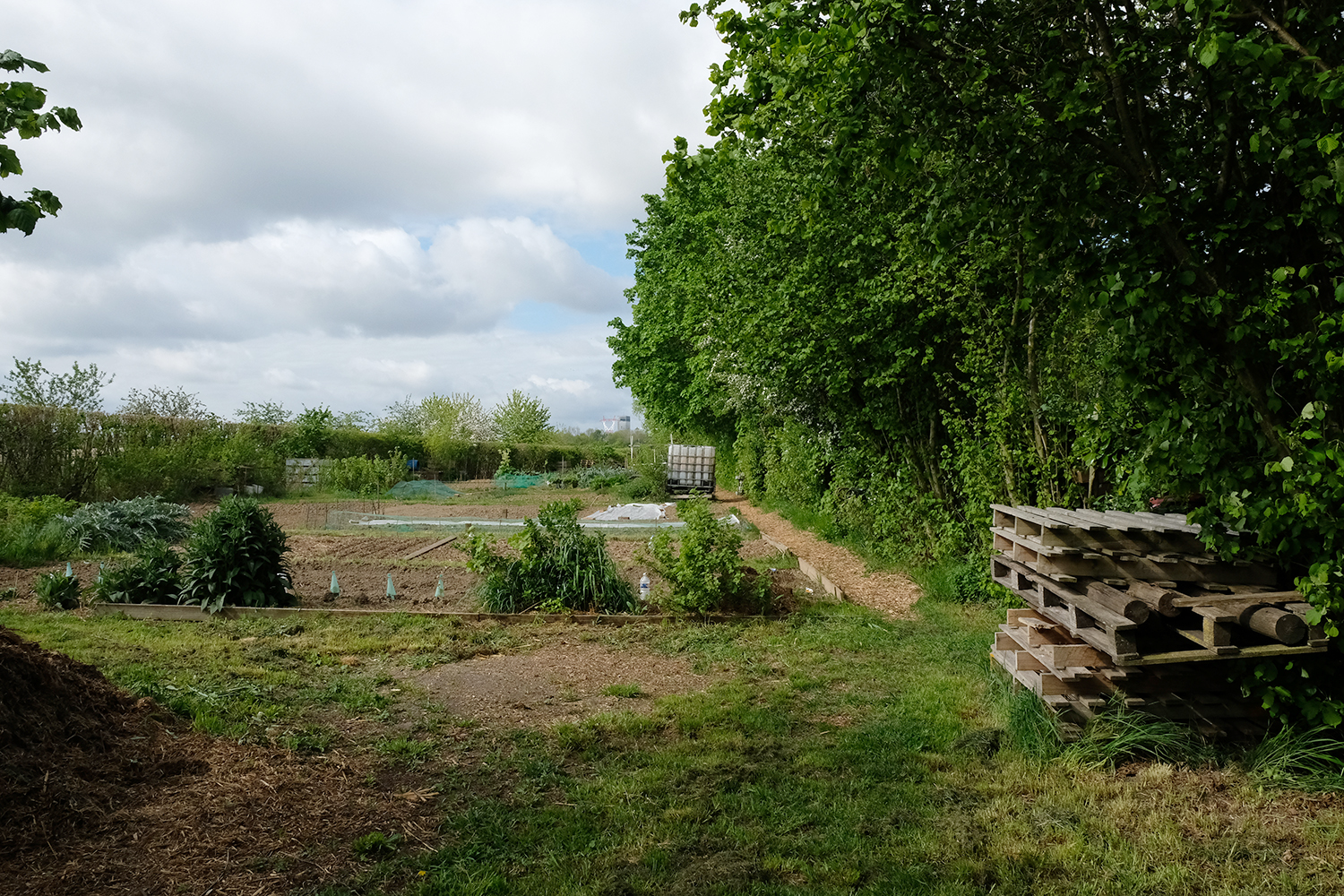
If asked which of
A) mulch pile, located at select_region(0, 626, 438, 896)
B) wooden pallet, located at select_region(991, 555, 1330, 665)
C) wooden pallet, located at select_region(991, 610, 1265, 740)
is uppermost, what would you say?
wooden pallet, located at select_region(991, 555, 1330, 665)

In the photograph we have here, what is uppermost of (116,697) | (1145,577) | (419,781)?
(1145,577)

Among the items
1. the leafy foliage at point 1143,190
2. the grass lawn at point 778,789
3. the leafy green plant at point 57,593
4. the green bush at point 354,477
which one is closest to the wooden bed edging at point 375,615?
the leafy green plant at point 57,593

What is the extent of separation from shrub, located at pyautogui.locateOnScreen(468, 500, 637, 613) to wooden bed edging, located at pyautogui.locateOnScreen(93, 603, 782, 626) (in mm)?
205

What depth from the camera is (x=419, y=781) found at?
14.6ft

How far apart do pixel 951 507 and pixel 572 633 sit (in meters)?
4.93

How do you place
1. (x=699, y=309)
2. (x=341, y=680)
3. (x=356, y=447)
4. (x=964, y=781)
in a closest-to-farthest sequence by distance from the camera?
(x=964, y=781) < (x=341, y=680) < (x=699, y=309) < (x=356, y=447)

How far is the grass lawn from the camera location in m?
3.42

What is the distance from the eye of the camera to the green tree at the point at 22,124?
10.8ft

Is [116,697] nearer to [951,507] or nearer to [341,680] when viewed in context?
[341,680]

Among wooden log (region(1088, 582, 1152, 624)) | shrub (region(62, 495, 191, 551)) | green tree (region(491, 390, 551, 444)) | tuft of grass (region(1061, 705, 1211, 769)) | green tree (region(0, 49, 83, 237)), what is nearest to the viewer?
green tree (region(0, 49, 83, 237))

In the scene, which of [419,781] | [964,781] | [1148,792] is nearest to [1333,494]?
[1148,792]

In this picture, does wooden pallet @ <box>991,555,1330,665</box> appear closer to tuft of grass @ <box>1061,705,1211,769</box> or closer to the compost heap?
tuft of grass @ <box>1061,705,1211,769</box>

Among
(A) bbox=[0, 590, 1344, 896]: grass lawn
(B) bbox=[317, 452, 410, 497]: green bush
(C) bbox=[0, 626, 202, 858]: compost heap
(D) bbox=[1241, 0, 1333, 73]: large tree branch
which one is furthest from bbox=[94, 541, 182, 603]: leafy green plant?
(B) bbox=[317, 452, 410, 497]: green bush

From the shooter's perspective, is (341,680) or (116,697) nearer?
(116,697)
